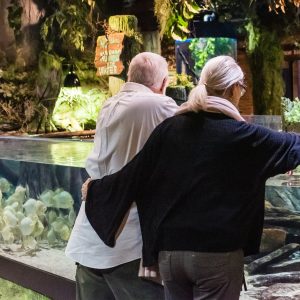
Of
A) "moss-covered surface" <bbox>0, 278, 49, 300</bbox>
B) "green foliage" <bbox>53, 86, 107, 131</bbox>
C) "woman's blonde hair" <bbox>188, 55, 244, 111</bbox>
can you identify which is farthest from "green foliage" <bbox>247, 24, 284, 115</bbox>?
"woman's blonde hair" <bbox>188, 55, 244, 111</bbox>

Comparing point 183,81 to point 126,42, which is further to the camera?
point 183,81

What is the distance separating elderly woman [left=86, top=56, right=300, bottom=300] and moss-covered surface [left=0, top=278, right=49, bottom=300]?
179 cm

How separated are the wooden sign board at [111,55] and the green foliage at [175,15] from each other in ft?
3.84

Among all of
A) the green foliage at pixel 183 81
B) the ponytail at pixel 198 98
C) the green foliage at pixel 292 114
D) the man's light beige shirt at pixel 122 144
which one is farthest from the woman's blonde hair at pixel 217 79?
the green foliage at pixel 183 81

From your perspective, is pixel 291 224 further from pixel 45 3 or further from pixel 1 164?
pixel 45 3

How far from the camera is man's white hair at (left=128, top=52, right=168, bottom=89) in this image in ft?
7.06

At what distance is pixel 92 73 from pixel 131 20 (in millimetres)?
2266

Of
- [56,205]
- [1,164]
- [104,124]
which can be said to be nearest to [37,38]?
[1,164]

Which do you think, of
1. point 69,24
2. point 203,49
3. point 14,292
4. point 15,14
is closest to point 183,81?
point 203,49

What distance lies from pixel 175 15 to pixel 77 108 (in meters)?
2.03

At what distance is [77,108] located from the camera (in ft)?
28.8

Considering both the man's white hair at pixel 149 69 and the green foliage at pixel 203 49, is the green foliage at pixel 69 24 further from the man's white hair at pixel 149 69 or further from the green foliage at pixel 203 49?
the man's white hair at pixel 149 69

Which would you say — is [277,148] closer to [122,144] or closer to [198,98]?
[198,98]

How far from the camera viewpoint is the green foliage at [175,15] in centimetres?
766
